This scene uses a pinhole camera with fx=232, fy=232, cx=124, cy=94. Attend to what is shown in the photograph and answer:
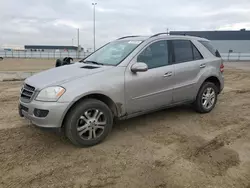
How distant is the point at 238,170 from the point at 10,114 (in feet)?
14.7

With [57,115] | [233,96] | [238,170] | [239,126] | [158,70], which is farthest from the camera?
[233,96]

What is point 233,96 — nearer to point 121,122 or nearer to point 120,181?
point 121,122

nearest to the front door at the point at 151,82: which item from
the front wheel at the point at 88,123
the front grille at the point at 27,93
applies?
the front wheel at the point at 88,123

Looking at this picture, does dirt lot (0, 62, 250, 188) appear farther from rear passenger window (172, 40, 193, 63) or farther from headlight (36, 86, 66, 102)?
rear passenger window (172, 40, 193, 63)

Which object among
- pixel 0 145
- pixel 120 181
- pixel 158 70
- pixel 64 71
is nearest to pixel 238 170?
pixel 120 181

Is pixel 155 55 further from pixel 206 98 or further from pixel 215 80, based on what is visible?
pixel 215 80

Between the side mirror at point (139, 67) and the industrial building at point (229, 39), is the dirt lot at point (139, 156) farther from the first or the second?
the industrial building at point (229, 39)

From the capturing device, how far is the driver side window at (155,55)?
4078 millimetres

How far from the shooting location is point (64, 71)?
382 cm

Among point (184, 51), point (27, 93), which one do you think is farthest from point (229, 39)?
point (27, 93)

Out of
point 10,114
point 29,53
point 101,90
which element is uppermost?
point 29,53

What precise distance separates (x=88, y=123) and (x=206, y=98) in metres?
2.91

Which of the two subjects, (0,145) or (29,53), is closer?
(0,145)

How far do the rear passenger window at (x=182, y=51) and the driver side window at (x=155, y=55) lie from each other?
265 mm
